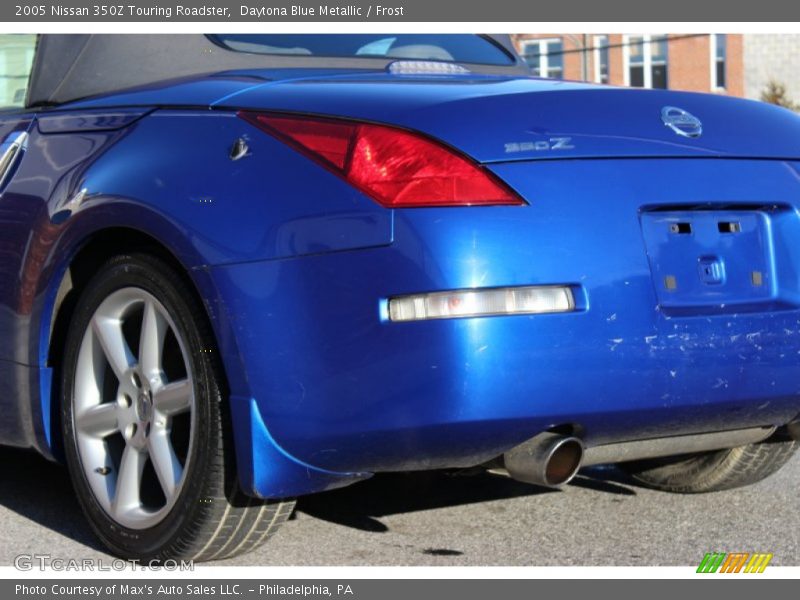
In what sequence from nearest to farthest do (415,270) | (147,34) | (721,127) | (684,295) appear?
(415,270) < (684,295) < (721,127) < (147,34)

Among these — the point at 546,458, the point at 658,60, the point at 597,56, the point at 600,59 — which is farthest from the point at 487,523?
the point at 658,60

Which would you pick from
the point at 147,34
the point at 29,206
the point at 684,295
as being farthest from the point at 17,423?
the point at 684,295

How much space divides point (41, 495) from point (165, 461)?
120 centimetres

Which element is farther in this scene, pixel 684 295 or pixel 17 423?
pixel 17 423

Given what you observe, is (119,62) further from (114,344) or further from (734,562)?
(734,562)

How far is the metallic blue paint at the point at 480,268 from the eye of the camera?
300 cm

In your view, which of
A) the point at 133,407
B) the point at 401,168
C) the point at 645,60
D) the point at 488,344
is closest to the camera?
the point at 488,344

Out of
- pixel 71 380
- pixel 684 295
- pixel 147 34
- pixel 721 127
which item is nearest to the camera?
pixel 684 295

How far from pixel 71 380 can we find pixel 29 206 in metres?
0.51

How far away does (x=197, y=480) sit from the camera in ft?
11.0

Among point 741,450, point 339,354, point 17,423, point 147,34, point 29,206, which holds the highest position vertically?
point 147,34

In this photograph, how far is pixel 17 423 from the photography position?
A: 3941 millimetres

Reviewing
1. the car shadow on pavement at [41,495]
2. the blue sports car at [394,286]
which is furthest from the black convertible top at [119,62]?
the car shadow on pavement at [41,495]
